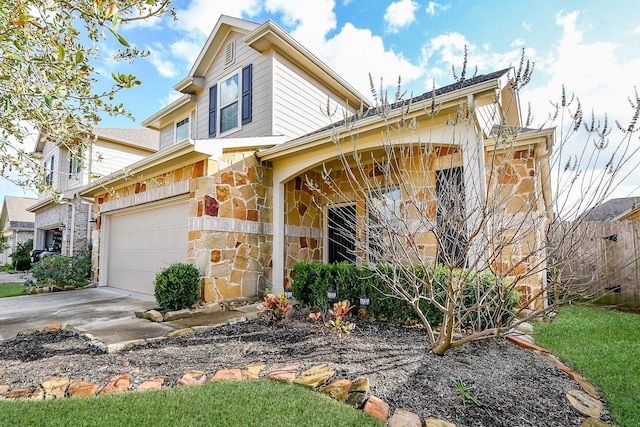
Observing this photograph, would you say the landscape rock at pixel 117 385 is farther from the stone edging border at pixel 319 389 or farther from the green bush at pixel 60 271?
the green bush at pixel 60 271

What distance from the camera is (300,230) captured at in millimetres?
8484

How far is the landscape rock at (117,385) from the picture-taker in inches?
118

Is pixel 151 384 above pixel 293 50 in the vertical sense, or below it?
below

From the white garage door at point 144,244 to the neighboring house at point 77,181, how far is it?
140 inches

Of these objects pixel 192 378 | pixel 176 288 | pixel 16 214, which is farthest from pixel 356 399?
pixel 16 214

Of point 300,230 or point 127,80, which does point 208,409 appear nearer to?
point 127,80

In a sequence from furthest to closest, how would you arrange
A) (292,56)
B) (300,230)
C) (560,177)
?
(292,56) < (300,230) < (560,177)

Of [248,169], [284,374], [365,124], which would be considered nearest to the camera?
[284,374]

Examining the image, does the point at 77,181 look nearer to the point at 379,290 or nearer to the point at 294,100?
the point at 294,100

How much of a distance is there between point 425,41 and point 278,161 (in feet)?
12.9

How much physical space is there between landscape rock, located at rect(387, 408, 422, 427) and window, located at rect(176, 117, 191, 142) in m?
11.5

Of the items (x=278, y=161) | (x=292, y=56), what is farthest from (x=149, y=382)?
(x=292, y=56)

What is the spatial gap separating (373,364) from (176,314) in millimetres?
3932

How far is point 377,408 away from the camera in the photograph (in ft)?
8.48
